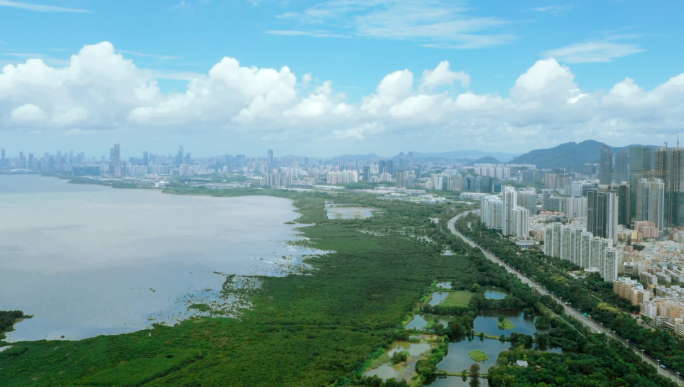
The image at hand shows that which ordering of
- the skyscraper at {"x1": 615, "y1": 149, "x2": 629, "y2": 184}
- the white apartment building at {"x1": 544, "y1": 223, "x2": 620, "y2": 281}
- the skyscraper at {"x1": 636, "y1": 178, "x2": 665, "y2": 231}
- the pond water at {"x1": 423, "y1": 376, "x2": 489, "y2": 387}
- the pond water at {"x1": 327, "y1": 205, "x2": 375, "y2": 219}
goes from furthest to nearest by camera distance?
1. the skyscraper at {"x1": 615, "y1": 149, "x2": 629, "y2": 184}
2. the pond water at {"x1": 327, "y1": 205, "x2": 375, "y2": 219}
3. the skyscraper at {"x1": 636, "y1": 178, "x2": 665, "y2": 231}
4. the white apartment building at {"x1": 544, "y1": 223, "x2": 620, "y2": 281}
5. the pond water at {"x1": 423, "y1": 376, "x2": 489, "y2": 387}

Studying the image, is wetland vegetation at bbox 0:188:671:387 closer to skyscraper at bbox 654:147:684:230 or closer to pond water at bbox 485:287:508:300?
pond water at bbox 485:287:508:300

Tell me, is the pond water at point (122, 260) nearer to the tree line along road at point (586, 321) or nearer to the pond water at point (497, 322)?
the pond water at point (497, 322)

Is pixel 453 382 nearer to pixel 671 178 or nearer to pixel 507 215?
pixel 507 215

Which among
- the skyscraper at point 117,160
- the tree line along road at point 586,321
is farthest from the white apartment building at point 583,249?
the skyscraper at point 117,160

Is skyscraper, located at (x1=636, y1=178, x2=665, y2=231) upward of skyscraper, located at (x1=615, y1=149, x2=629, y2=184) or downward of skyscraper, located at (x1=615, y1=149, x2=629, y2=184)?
downward

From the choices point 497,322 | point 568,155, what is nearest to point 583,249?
point 497,322

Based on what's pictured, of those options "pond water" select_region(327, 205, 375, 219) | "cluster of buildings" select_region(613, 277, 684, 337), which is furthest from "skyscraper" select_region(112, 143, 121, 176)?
"cluster of buildings" select_region(613, 277, 684, 337)
